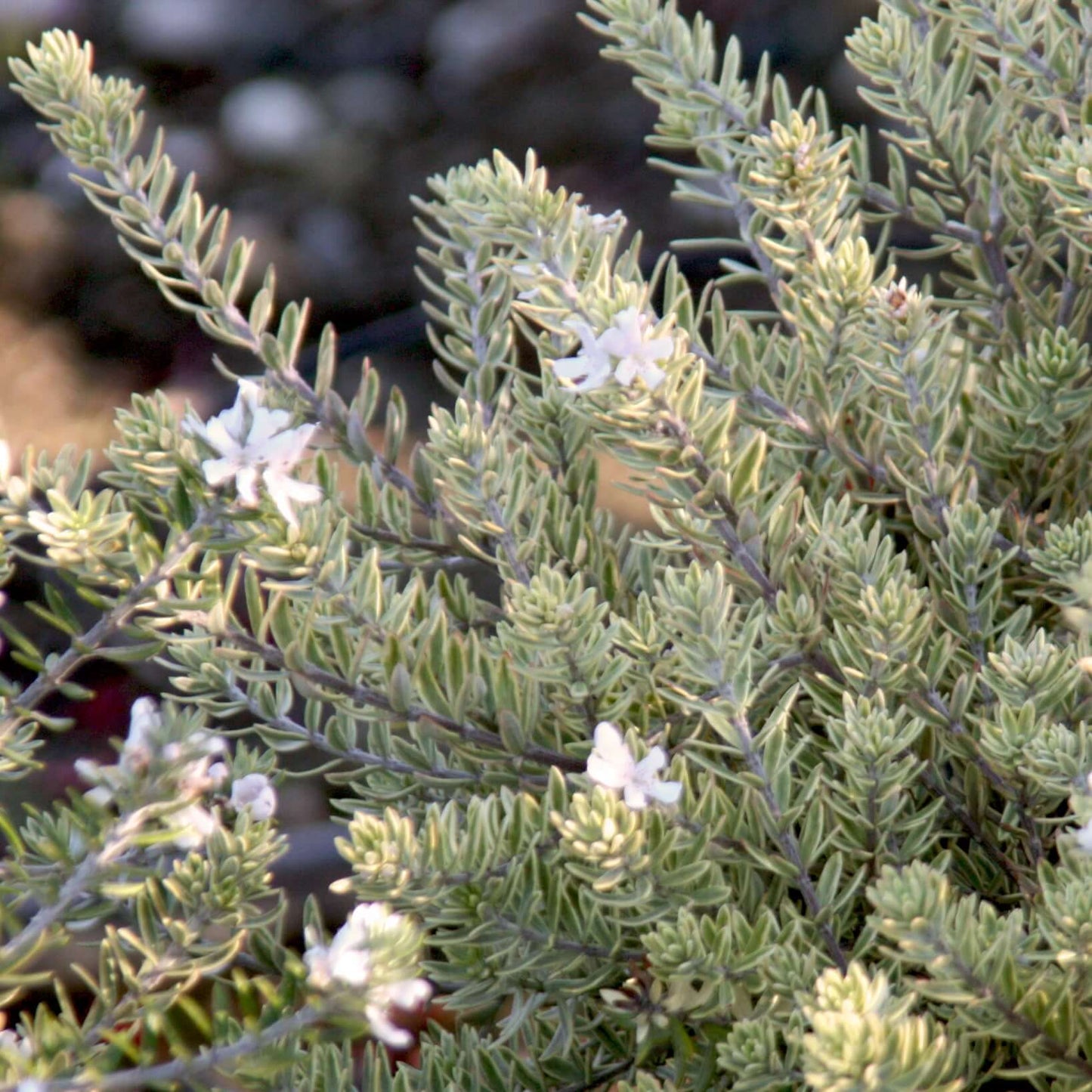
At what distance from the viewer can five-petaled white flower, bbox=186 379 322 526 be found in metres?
0.52

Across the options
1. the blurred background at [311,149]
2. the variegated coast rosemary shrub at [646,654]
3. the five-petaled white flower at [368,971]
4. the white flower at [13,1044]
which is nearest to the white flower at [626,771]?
the variegated coast rosemary shrub at [646,654]

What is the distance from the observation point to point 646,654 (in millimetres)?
655

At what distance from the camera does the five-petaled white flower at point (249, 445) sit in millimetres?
524

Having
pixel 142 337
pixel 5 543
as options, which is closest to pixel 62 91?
pixel 5 543

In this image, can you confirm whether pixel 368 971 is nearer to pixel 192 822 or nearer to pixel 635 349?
pixel 192 822

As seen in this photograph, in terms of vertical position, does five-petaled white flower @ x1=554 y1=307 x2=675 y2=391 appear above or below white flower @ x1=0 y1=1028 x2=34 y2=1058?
above

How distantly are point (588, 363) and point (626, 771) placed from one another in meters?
0.18

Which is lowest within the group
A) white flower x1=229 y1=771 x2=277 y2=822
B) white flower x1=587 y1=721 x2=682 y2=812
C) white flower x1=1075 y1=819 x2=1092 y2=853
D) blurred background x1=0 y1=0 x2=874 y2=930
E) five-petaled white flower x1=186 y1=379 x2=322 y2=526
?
blurred background x1=0 y1=0 x2=874 y2=930

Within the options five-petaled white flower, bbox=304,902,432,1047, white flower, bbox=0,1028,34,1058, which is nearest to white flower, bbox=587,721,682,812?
five-petaled white flower, bbox=304,902,432,1047

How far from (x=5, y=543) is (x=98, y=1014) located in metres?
0.22

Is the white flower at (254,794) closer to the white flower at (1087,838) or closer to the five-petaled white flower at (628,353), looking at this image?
the five-petaled white flower at (628,353)

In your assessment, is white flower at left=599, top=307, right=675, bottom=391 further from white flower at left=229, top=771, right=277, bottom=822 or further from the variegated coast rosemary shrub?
white flower at left=229, top=771, right=277, bottom=822

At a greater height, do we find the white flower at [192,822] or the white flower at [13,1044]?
the white flower at [192,822]

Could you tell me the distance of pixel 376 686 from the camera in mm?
696
